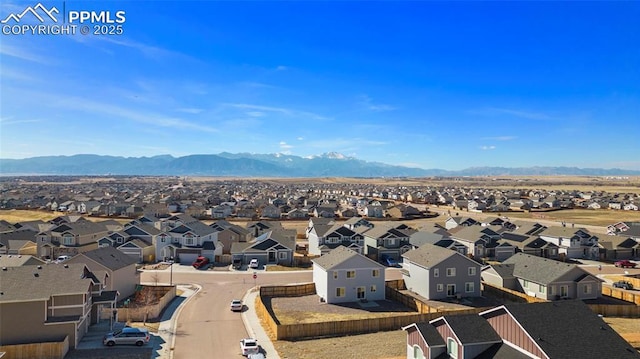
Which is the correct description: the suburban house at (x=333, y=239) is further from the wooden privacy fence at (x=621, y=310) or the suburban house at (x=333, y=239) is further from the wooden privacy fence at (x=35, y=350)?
the wooden privacy fence at (x=35, y=350)

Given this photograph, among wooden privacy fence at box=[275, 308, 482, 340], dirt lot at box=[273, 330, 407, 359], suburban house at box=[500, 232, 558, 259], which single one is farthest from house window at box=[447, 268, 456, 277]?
suburban house at box=[500, 232, 558, 259]

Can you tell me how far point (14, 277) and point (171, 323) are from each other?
11.0m

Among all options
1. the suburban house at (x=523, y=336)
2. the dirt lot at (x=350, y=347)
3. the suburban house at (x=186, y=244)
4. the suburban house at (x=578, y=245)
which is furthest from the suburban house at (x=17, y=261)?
the suburban house at (x=578, y=245)

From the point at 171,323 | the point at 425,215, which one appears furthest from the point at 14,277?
the point at 425,215

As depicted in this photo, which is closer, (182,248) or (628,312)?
(628,312)

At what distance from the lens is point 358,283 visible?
1625 inches

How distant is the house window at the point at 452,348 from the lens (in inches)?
859

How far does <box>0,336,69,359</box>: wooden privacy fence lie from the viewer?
24.9 m

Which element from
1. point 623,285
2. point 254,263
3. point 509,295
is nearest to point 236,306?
point 254,263

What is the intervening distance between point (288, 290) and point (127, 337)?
17.3m

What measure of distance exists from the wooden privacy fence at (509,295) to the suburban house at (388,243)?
665 inches

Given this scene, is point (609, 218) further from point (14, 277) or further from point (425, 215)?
point (14, 277)

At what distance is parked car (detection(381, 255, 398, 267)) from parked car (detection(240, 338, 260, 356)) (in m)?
34.0

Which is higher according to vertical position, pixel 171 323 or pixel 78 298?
pixel 78 298
